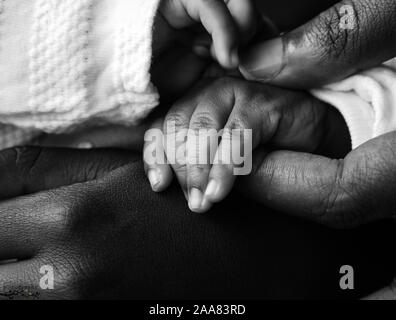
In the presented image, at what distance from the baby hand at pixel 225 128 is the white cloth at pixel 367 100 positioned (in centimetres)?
3

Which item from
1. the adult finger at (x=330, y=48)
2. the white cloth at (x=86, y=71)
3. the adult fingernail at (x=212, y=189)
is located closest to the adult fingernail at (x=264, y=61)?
the adult finger at (x=330, y=48)

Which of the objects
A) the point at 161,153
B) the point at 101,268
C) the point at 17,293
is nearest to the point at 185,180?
the point at 161,153

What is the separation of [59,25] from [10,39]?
8 cm

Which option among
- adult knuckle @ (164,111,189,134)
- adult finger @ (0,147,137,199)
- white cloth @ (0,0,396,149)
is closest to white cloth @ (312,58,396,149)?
white cloth @ (0,0,396,149)

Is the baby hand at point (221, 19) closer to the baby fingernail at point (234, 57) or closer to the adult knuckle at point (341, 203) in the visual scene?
the baby fingernail at point (234, 57)

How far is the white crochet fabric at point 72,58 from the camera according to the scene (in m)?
0.74

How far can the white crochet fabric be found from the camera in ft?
2.41

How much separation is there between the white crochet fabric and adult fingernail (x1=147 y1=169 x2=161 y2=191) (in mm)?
113

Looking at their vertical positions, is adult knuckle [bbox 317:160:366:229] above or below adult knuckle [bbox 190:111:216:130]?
below

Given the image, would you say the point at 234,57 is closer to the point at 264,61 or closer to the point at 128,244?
the point at 264,61

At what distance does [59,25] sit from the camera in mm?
736

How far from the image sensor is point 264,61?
2.46ft

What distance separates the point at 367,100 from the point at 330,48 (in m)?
0.11

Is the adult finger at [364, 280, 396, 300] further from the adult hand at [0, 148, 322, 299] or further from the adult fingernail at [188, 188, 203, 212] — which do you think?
the adult fingernail at [188, 188, 203, 212]
